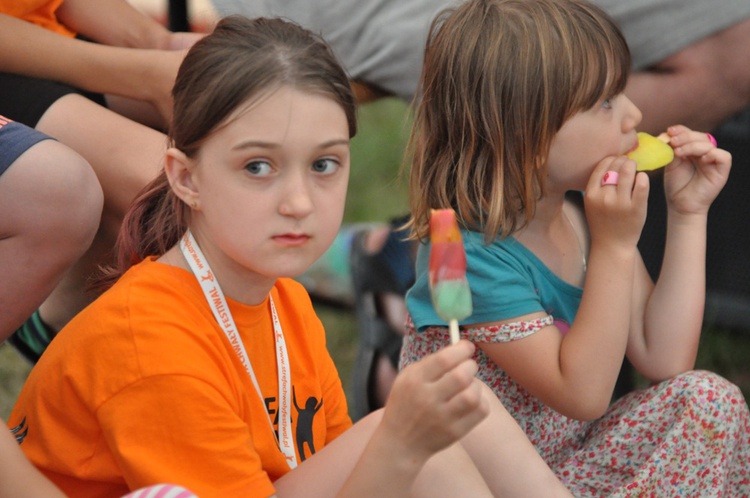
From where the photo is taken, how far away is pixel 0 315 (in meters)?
1.76

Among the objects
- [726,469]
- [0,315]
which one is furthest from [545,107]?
[0,315]

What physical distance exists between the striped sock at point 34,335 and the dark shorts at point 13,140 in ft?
1.91

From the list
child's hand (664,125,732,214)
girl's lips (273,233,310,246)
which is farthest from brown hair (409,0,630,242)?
girl's lips (273,233,310,246)

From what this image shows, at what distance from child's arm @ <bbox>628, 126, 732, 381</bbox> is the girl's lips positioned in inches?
31.9

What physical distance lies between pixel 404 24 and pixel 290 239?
3.72 feet

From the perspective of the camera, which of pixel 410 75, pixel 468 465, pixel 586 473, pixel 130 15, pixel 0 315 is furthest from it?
pixel 410 75

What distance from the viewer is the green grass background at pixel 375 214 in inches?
112

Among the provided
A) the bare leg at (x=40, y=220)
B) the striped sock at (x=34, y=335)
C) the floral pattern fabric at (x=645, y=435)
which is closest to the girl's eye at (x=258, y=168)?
the bare leg at (x=40, y=220)

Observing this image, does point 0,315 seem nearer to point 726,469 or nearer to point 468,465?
point 468,465

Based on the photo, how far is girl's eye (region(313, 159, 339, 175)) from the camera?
148 cm

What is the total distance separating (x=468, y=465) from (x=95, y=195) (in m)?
0.75

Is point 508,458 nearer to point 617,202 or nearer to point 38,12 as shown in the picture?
point 617,202

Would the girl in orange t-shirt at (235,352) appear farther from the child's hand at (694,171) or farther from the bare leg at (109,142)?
the child's hand at (694,171)

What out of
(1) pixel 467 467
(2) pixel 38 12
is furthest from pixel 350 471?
(2) pixel 38 12
